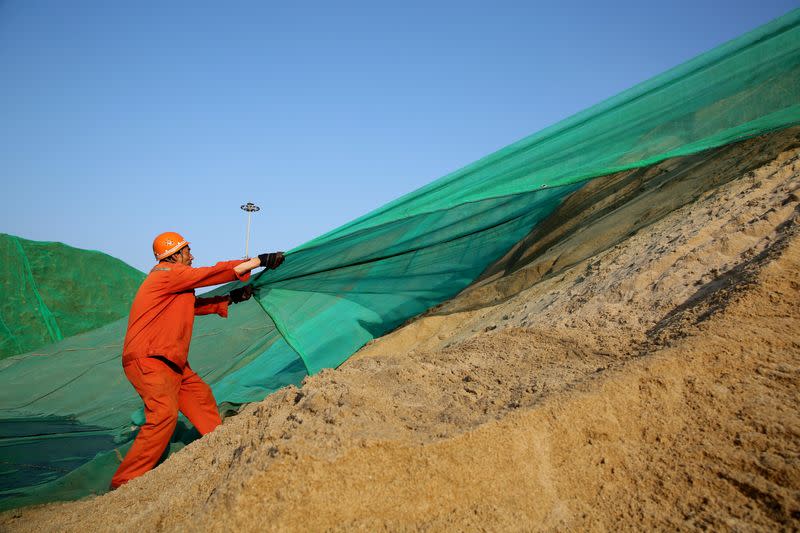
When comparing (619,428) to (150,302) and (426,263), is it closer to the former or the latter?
(426,263)

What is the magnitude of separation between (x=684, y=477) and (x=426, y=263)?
2.76m

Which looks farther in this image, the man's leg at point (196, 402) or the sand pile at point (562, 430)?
the man's leg at point (196, 402)

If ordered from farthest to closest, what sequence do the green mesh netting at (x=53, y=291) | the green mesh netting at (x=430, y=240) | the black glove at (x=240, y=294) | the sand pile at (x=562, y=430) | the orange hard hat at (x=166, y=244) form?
the green mesh netting at (x=53, y=291) → the black glove at (x=240, y=294) → the orange hard hat at (x=166, y=244) → the green mesh netting at (x=430, y=240) → the sand pile at (x=562, y=430)

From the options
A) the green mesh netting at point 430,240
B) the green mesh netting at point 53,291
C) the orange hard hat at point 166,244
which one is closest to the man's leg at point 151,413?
the green mesh netting at point 430,240

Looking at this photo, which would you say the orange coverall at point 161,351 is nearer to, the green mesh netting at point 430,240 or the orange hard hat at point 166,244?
the orange hard hat at point 166,244

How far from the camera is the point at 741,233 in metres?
2.69

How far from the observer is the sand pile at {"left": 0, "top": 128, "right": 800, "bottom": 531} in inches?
58.1

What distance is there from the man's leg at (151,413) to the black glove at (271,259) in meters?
0.91

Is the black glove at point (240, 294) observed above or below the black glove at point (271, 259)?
below

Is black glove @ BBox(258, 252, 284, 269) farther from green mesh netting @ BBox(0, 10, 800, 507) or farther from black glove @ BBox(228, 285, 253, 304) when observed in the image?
black glove @ BBox(228, 285, 253, 304)

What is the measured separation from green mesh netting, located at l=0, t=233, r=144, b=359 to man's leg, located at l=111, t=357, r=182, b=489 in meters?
8.28

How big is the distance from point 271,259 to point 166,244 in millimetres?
693

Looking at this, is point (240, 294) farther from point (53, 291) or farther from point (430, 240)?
point (53, 291)

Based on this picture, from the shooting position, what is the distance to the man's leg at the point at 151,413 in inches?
122
